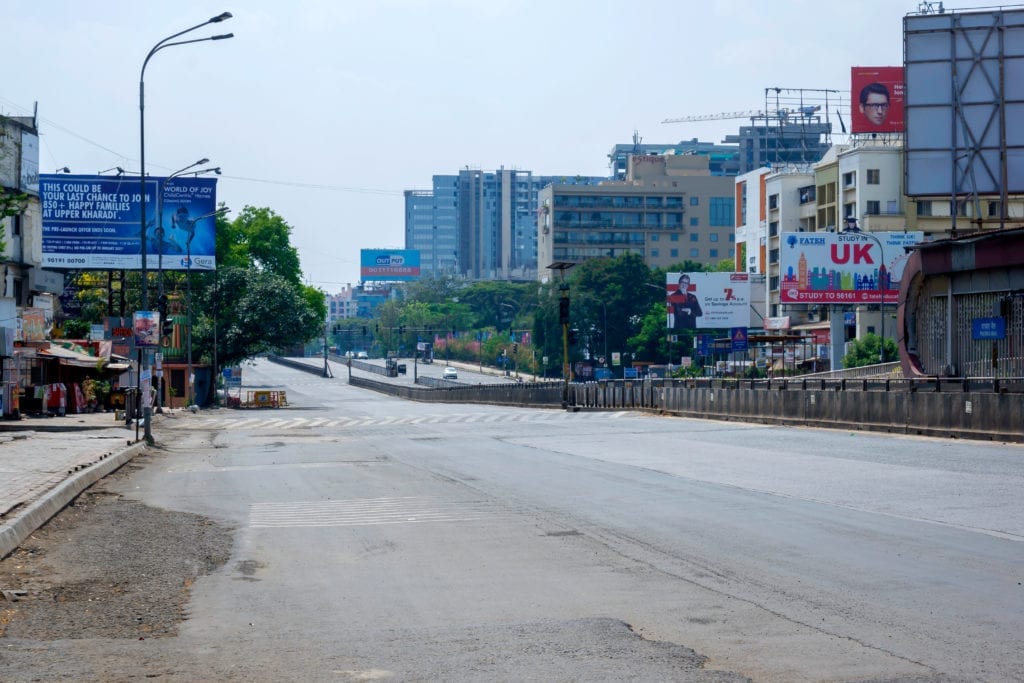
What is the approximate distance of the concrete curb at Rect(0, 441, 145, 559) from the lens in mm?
11742

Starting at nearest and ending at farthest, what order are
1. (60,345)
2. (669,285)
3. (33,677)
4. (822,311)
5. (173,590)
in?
(33,677), (173,590), (60,345), (669,285), (822,311)

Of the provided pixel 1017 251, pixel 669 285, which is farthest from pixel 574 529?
pixel 669 285

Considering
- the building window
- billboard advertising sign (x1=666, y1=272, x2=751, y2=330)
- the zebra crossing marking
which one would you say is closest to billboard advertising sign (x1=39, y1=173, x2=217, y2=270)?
the zebra crossing marking

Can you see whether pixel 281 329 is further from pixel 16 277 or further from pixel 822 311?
pixel 822 311

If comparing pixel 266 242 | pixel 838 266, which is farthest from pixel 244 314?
pixel 838 266

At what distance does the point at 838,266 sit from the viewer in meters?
78.4

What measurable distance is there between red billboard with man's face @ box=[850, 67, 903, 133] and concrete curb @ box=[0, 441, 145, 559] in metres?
82.6

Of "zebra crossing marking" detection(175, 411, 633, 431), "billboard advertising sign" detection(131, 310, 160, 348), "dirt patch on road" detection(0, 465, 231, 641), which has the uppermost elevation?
"billboard advertising sign" detection(131, 310, 160, 348)

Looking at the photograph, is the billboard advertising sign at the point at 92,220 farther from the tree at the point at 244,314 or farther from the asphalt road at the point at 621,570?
the asphalt road at the point at 621,570

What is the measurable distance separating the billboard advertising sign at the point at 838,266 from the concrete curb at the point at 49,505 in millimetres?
61053

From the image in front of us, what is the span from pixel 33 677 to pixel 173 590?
2869mm

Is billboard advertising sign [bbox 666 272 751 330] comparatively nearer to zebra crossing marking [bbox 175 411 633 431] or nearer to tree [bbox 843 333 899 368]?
tree [bbox 843 333 899 368]

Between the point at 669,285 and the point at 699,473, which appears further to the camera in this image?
the point at 669,285

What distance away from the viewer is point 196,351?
93.9 meters
